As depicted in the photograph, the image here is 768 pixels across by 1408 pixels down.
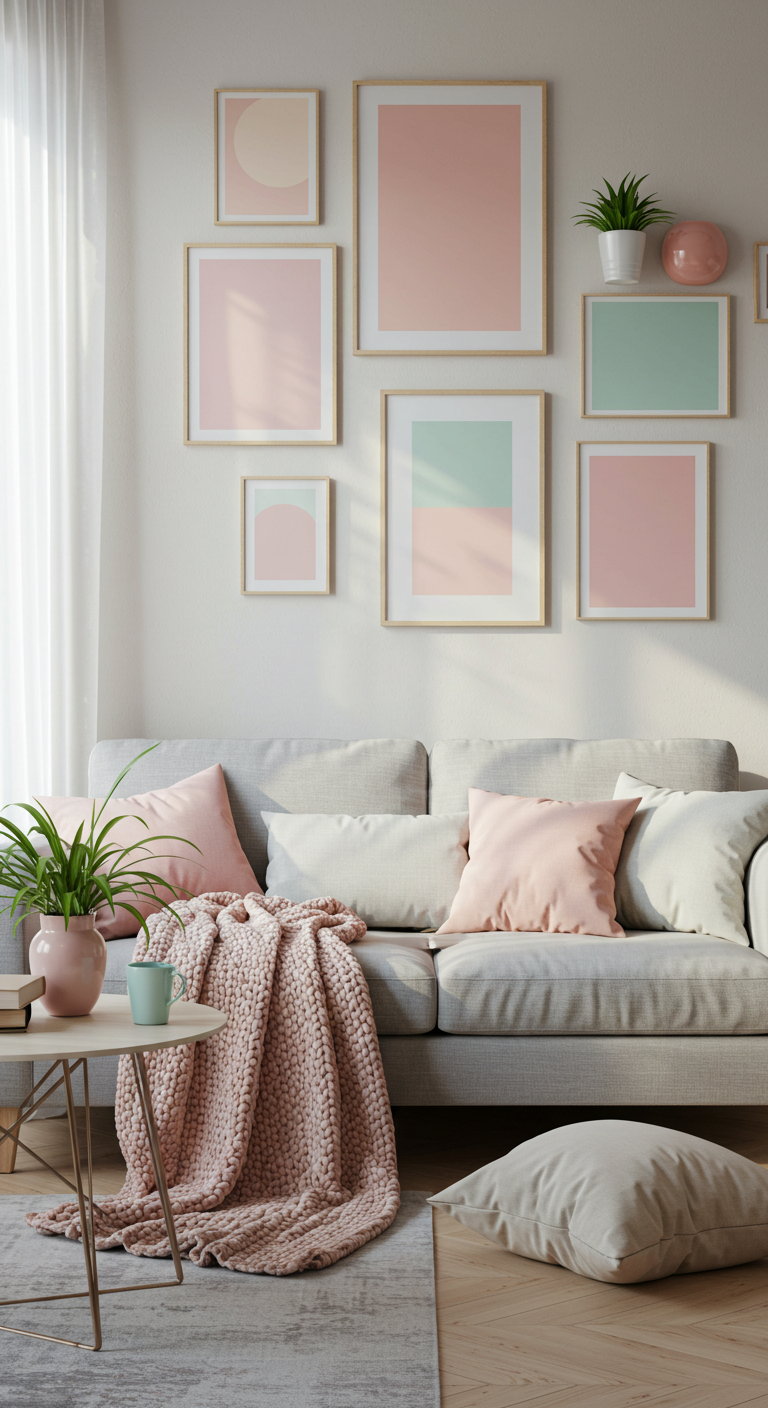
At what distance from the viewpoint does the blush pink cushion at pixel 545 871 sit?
2.71 meters

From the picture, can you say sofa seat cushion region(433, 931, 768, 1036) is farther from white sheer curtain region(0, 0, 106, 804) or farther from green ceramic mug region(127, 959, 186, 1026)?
white sheer curtain region(0, 0, 106, 804)

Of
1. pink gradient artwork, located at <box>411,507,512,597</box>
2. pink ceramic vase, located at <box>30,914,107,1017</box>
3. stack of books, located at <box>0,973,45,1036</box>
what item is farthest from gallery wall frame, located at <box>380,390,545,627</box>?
stack of books, located at <box>0,973,45,1036</box>

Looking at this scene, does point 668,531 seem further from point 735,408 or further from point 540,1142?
point 540,1142

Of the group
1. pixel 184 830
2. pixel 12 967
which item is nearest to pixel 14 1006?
pixel 12 967

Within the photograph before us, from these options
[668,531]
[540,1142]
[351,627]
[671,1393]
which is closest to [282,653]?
[351,627]

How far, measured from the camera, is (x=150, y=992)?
1.78 m

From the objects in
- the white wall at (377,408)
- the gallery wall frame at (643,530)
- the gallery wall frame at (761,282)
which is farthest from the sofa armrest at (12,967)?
the gallery wall frame at (761,282)

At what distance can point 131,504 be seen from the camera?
3.45 meters

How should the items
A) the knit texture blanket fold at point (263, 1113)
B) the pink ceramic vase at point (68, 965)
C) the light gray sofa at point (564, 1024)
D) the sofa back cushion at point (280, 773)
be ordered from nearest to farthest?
the pink ceramic vase at point (68, 965)
the knit texture blanket fold at point (263, 1113)
the light gray sofa at point (564, 1024)
the sofa back cushion at point (280, 773)

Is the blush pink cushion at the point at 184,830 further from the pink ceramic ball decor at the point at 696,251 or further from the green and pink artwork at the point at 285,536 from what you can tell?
the pink ceramic ball decor at the point at 696,251

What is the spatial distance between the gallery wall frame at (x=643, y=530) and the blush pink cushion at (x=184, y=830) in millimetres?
1204

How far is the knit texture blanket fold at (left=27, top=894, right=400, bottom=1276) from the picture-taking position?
211cm

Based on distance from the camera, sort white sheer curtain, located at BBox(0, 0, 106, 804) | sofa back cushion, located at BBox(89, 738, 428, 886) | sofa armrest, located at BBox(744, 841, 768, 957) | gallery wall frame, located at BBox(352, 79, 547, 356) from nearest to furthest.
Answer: sofa armrest, located at BBox(744, 841, 768, 957)
sofa back cushion, located at BBox(89, 738, 428, 886)
white sheer curtain, located at BBox(0, 0, 106, 804)
gallery wall frame, located at BBox(352, 79, 547, 356)

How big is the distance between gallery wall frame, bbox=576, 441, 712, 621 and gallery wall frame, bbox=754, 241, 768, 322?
405 mm
